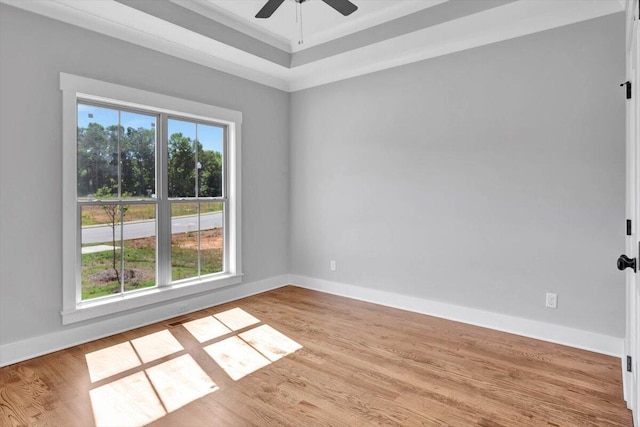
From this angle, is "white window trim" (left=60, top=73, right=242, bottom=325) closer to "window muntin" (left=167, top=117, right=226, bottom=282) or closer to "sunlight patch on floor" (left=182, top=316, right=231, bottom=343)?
"window muntin" (left=167, top=117, right=226, bottom=282)

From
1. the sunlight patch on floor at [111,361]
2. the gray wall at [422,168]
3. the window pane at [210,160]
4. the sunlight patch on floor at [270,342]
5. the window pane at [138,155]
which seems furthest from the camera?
the window pane at [210,160]

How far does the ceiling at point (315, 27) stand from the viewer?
2934mm

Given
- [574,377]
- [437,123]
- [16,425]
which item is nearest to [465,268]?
[574,377]

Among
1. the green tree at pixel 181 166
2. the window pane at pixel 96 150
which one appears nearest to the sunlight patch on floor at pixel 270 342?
the green tree at pixel 181 166

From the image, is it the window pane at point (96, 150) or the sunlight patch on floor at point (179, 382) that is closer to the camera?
the sunlight patch on floor at point (179, 382)

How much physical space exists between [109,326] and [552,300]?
13.1 feet

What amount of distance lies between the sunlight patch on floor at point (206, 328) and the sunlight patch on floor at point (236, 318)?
63 mm

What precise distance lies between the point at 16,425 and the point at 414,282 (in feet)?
11.3

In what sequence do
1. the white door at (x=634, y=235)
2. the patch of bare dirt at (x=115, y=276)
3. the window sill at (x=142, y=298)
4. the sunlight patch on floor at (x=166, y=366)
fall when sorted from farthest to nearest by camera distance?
the patch of bare dirt at (x=115, y=276) < the window sill at (x=142, y=298) < the sunlight patch on floor at (x=166, y=366) < the white door at (x=634, y=235)

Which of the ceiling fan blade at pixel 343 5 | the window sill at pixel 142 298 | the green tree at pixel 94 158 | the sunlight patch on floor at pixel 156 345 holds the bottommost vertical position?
the sunlight patch on floor at pixel 156 345

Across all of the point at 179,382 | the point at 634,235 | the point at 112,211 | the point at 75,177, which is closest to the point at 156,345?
the point at 179,382

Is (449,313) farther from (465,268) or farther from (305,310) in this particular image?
(305,310)

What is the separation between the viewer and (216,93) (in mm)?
4109

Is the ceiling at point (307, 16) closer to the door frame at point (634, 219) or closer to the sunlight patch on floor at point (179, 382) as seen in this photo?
the door frame at point (634, 219)
